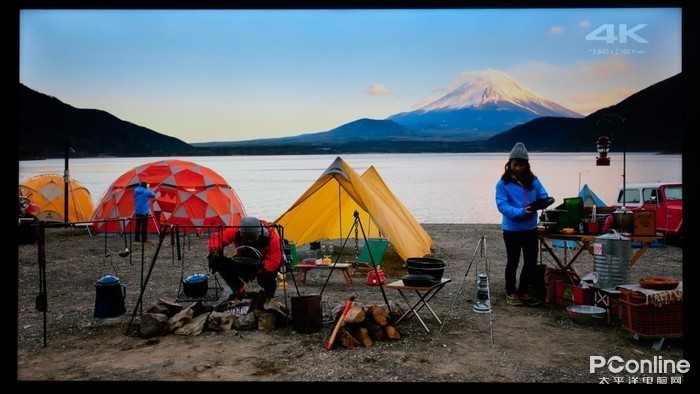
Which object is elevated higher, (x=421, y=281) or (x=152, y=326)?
(x=421, y=281)

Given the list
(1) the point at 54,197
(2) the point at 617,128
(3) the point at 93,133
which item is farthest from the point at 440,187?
(3) the point at 93,133

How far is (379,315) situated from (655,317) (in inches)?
89.9

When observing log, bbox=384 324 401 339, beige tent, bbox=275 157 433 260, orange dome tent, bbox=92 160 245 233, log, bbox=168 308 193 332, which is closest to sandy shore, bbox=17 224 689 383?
log, bbox=384 324 401 339

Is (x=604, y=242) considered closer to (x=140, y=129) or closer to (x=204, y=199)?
(x=204, y=199)

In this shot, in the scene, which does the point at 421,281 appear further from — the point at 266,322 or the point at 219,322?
the point at 219,322

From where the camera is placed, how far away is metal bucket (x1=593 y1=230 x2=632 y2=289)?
528cm

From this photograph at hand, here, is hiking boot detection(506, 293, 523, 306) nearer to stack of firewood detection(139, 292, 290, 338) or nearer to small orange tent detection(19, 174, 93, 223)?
stack of firewood detection(139, 292, 290, 338)

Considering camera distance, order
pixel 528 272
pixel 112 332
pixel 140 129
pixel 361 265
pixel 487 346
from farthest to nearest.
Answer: pixel 140 129 < pixel 361 265 < pixel 528 272 < pixel 112 332 < pixel 487 346

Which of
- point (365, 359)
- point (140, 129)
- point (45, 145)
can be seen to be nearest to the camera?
point (365, 359)

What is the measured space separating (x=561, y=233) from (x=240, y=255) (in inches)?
138

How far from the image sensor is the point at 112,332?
5133mm

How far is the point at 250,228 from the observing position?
18.1 feet
